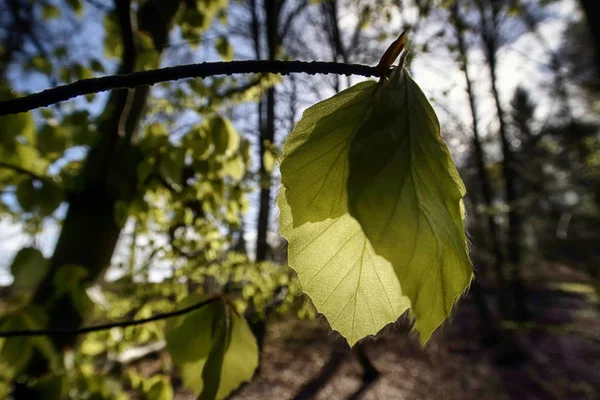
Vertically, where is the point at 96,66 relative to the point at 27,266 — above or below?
above

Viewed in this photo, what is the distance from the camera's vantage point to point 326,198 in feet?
1.14

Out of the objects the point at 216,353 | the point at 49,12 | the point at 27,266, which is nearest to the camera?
the point at 216,353

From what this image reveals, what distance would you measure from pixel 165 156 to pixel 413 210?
109 centimetres

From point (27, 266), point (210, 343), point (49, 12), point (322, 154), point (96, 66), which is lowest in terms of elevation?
point (210, 343)

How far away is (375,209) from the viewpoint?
258 millimetres

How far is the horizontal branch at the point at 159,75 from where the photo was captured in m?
0.29

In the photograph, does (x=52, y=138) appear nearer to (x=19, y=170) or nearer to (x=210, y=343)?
(x=19, y=170)

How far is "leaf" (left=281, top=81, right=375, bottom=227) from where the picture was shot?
337 millimetres

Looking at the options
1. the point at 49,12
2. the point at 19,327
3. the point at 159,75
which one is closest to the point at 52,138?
the point at 19,327

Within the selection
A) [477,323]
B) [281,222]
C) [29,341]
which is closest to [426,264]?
[281,222]

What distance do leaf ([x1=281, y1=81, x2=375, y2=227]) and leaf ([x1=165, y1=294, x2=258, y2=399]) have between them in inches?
13.6

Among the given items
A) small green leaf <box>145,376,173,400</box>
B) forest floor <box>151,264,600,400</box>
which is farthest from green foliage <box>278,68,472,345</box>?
forest floor <box>151,264,600,400</box>

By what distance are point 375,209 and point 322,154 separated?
0.10 metres

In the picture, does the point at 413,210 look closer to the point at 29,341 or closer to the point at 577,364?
the point at 29,341
